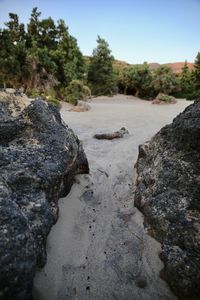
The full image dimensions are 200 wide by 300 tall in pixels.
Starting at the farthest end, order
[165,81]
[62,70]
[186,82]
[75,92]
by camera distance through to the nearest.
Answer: [186,82] → [165,81] → [62,70] → [75,92]

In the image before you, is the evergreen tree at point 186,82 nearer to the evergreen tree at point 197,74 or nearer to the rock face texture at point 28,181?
the evergreen tree at point 197,74

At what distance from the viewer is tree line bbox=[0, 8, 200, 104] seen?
15.2 meters

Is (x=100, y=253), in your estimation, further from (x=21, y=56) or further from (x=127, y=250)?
(x=21, y=56)

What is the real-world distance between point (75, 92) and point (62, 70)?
9.49 ft

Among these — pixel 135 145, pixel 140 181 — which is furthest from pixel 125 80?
pixel 140 181

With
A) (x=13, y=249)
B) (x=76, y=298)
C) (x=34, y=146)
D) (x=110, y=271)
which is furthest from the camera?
(x=34, y=146)

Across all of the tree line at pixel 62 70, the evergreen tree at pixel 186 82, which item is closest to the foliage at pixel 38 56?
the tree line at pixel 62 70

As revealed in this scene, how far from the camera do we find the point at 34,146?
259cm

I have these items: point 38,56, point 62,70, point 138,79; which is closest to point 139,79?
point 138,79

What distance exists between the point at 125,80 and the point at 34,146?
69.9 feet

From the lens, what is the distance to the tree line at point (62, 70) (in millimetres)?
15234

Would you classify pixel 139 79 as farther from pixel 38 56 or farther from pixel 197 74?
pixel 38 56

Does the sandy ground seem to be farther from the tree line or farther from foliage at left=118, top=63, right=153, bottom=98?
foliage at left=118, top=63, right=153, bottom=98

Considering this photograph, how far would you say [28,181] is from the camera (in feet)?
7.08
